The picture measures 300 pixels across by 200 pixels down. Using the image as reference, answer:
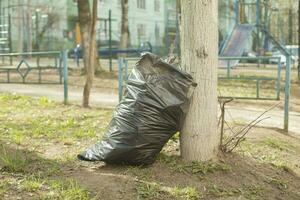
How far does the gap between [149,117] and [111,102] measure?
5.67 m

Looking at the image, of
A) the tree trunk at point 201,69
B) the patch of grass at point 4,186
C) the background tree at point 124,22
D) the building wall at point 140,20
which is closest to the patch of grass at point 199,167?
the tree trunk at point 201,69

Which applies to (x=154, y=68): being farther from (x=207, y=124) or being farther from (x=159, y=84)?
(x=207, y=124)

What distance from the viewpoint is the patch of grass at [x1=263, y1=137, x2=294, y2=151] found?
5.78 m

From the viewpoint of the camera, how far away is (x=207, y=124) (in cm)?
450

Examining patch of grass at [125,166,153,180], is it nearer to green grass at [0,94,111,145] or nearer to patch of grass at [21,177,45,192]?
patch of grass at [21,177,45,192]

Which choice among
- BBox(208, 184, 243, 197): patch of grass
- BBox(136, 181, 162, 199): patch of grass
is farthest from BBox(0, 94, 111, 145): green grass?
BBox(208, 184, 243, 197): patch of grass

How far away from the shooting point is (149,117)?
4379 millimetres

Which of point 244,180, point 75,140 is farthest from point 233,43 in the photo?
point 244,180

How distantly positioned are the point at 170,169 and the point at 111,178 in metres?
0.57

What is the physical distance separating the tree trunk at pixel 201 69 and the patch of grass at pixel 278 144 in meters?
1.53

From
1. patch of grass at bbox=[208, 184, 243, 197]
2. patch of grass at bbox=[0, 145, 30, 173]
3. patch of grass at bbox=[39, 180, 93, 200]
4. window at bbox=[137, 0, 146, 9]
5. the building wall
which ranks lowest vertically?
patch of grass at bbox=[208, 184, 243, 197]

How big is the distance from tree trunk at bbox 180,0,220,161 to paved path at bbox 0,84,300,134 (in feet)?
10.6

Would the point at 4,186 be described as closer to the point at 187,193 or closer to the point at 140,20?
the point at 187,193

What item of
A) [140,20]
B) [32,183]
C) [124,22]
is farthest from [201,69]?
[140,20]
